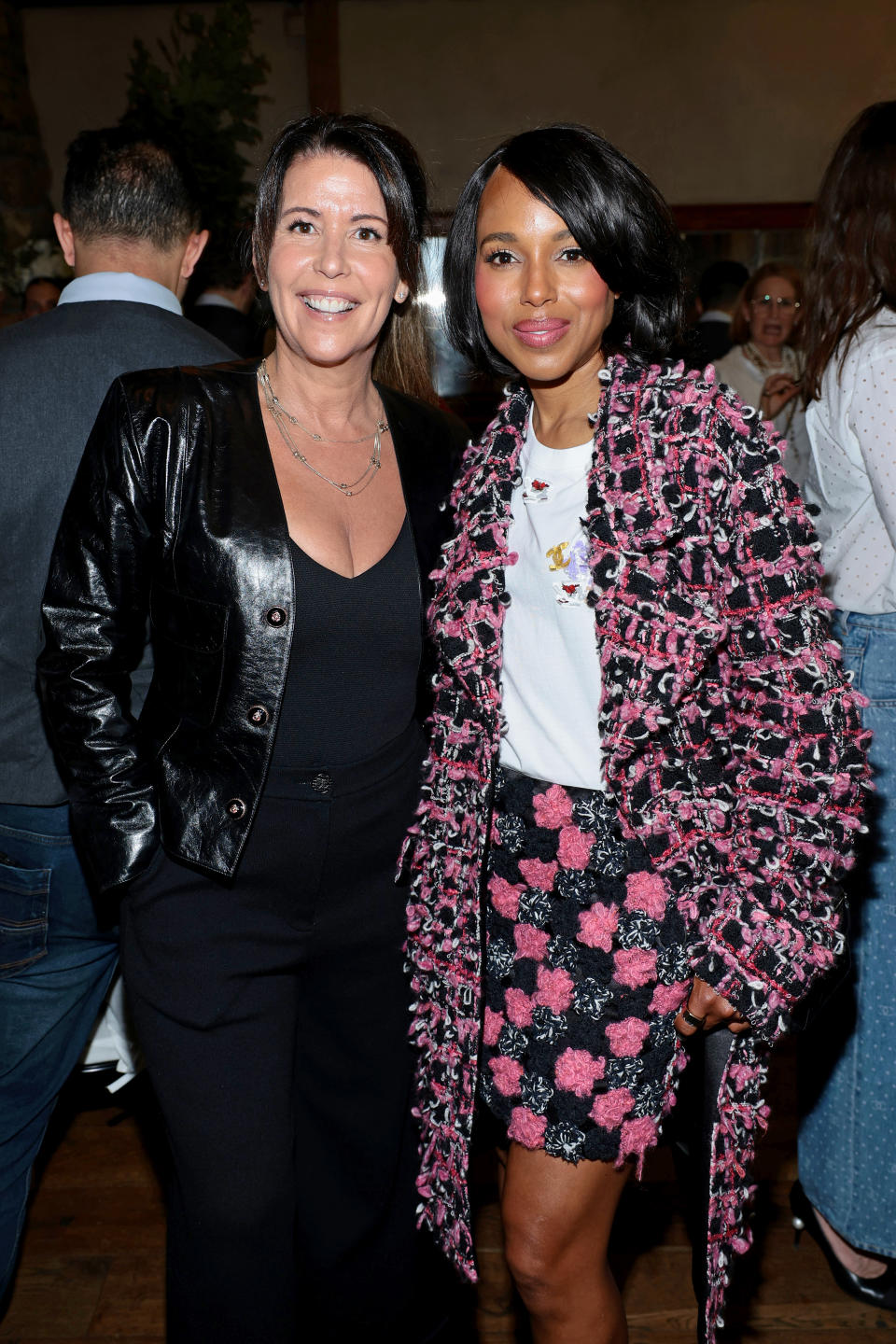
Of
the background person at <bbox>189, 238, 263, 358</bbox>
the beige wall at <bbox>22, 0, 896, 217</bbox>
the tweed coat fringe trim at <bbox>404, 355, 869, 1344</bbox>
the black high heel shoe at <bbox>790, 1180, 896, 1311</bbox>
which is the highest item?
the beige wall at <bbox>22, 0, 896, 217</bbox>

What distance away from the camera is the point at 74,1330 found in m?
2.12

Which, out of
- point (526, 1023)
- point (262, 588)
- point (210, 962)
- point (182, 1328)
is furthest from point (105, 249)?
point (182, 1328)

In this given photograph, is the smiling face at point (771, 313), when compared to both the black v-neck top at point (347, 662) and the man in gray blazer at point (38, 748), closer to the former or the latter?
the man in gray blazer at point (38, 748)

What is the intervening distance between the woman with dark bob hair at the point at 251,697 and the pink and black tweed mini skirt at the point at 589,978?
26 centimetres

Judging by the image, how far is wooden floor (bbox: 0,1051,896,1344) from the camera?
83.5 inches

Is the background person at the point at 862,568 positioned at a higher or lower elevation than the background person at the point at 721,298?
lower

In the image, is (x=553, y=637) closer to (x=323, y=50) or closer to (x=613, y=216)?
(x=613, y=216)

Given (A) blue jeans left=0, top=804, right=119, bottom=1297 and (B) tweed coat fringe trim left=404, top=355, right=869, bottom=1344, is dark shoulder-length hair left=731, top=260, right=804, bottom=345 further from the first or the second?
(A) blue jeans left=0, top=804, right=119, bottom=1297

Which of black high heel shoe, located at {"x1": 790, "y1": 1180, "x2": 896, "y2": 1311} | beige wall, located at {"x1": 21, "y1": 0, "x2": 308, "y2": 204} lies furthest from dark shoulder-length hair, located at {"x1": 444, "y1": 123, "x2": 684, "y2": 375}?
beige wall, located at {"x1": 21, "y1": 0, "x2": 308, "y2": 204}

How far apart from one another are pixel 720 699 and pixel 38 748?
112 cm

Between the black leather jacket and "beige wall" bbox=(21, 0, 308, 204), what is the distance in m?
6.73

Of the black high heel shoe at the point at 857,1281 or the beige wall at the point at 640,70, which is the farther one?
the beige wall at the point at 640,70

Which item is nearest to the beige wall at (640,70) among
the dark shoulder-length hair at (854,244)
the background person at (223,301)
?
the background person at (223,301)

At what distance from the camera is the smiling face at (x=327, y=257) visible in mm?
1601
